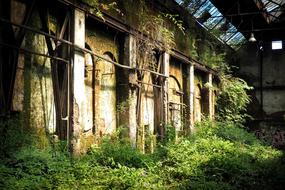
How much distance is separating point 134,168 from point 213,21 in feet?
41.0

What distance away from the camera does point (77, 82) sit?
8.76 m

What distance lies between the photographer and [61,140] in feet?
28.0

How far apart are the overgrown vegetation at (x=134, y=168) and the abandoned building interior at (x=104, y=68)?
646mm

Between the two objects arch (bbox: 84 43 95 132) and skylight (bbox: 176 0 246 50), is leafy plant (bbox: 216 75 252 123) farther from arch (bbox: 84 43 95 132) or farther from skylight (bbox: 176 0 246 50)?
arch (bbox: 84 43 95 132)

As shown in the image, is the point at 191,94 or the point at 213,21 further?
the point at 213,21

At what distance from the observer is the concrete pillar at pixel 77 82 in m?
8.57

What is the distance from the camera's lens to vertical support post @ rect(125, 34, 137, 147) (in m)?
11.1

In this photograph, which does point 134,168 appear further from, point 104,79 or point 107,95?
point 104,79

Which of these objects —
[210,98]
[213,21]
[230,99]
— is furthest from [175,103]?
[230,99]

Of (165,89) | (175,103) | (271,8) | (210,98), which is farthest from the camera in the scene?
(271,8)

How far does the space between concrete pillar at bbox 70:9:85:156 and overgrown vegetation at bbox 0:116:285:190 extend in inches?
17.5

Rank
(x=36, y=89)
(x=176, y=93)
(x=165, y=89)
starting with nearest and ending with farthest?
(x=36, y=89) → (x=165, y=89) → (x=176, y=93)

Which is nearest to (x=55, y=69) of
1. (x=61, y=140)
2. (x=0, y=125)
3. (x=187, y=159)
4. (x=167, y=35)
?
(x=61, y=140)

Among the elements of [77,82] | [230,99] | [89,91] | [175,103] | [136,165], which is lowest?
[136,165]
